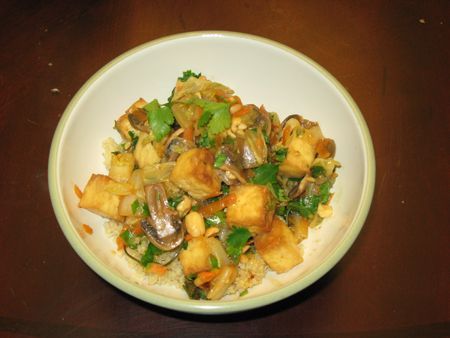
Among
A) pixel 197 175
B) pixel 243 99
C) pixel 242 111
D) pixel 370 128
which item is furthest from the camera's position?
pixel 370 128

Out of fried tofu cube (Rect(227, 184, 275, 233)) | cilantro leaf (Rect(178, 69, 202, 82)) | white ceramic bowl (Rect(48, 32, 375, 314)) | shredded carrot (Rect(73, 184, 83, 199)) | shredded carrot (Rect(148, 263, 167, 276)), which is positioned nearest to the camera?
white ceramic bowl (Rect(48, 32, 375, 314))

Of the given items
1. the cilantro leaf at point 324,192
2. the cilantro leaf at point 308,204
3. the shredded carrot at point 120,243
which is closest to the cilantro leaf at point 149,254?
the shredded carrot at point 120,243

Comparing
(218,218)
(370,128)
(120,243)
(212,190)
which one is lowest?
(120,243)

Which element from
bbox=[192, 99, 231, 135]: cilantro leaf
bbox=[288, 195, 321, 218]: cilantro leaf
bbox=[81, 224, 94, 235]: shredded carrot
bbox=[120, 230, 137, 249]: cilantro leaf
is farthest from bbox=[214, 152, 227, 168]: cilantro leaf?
bbox=[81, 224, 94, 235]: shredded carrot

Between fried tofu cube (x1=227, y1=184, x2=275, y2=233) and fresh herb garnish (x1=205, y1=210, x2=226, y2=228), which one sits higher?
fried tofu cube (x1=227, y1=184, x2=275, y2=233)

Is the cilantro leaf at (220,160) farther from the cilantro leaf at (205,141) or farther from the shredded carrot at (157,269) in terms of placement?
the shredded carrot at (157,269)

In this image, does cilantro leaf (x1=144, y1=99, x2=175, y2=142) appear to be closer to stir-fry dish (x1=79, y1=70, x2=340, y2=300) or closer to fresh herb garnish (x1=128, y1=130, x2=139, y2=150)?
stir-fry dish (x1=79, y1=70, x2=340, y2=300)

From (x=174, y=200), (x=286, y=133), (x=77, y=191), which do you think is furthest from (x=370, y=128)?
(x=77, y=191)

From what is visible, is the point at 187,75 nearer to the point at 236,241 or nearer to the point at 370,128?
the point at 236,241
